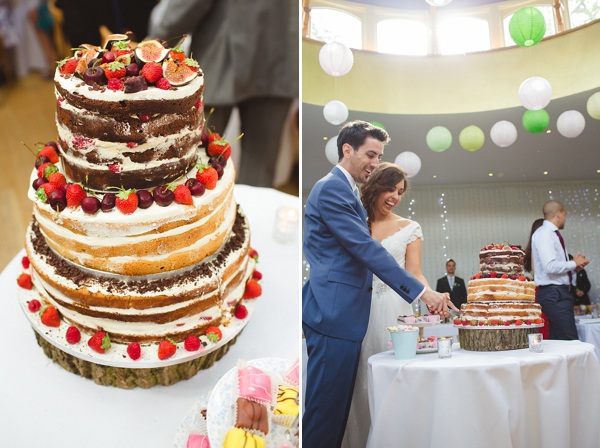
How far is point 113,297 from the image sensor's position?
2107 millimetres

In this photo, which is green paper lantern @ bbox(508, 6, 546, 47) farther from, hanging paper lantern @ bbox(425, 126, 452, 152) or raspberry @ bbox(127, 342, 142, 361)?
raspberry @ bbox(127, 342, 142, 361)

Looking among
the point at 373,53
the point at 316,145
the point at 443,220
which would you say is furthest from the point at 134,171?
the point at 443,220

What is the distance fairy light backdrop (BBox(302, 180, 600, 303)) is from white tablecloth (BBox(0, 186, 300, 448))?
113 cm

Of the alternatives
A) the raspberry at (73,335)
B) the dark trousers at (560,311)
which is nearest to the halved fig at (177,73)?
the raspberry at (73,335)

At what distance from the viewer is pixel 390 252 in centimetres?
172

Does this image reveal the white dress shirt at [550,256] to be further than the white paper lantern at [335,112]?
No

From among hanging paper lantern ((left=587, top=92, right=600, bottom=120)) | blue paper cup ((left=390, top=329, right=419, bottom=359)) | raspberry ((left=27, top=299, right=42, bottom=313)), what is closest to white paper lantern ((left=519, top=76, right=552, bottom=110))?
hanging paper lantern ((left=587, top=92, right=600, bottom=120))

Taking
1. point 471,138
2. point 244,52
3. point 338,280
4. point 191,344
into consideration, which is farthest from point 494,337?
point 244,52

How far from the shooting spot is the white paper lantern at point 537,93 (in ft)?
5.42

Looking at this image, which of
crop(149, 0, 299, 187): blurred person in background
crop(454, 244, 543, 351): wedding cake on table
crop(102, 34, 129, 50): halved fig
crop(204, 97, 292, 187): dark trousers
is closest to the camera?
crop(454, 244, 543, 351): wedding cake on table

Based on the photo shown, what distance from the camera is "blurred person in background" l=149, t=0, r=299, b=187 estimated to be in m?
3.85

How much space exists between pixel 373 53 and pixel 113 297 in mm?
1280

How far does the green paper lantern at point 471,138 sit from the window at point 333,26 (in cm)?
47

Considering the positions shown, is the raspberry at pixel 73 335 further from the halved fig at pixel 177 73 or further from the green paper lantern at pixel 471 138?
the green paper lantern at pixel 471 138
